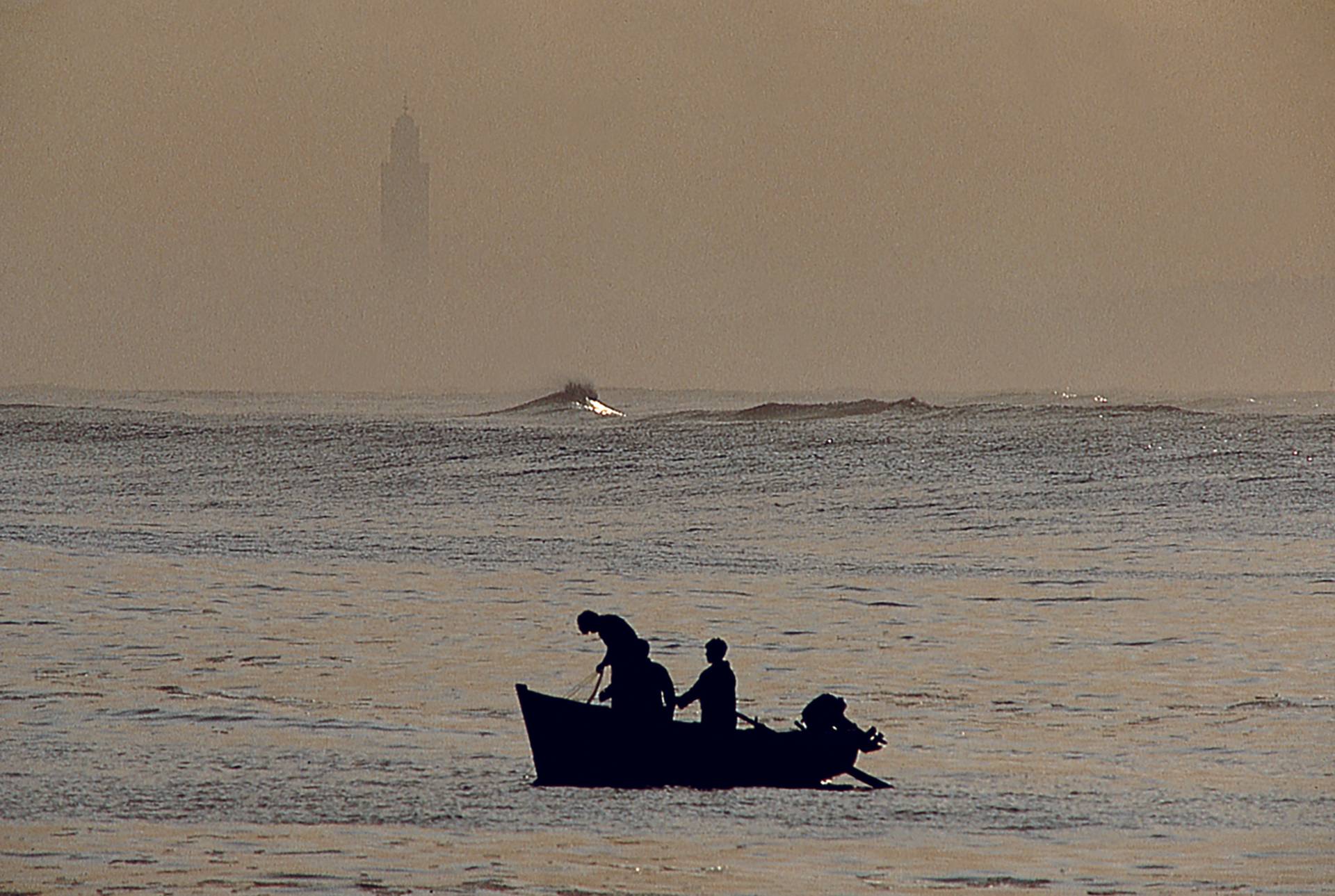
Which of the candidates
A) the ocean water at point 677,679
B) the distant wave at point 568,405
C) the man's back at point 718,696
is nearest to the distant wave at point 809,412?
the distant wave at point 568,405

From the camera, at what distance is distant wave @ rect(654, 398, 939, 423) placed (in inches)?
3435

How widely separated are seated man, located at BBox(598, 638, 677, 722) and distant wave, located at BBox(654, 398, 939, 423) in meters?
71.2

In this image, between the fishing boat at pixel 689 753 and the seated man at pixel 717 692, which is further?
the seated man at pixel 717 692

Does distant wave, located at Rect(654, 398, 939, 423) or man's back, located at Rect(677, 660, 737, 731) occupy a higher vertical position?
distant wave, located at Rect(654, 398, 939, 423)

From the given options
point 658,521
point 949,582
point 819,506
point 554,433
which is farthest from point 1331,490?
point 554,433

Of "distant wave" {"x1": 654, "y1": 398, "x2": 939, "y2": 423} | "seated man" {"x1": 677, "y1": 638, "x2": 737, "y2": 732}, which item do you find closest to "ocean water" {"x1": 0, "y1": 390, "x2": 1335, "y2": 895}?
"seated man" {"x1": 677, "y1": 638, "x2": 737, "y2": 732}

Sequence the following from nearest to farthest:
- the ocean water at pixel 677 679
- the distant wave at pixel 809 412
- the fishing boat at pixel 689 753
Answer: the ocean water at pixel 677 679
the fishing boat at pixel 689 753
the distant wave at pixel 809 412

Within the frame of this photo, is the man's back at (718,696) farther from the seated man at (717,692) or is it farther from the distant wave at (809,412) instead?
the distant wave at (809,412)

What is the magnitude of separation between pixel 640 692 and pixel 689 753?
21.4 inches

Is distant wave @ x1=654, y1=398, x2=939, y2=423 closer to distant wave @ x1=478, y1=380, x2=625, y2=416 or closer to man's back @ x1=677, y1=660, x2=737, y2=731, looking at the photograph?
distant wave @ x1=478, y1=380, x2=625, y2=416

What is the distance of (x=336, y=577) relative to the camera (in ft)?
86.5

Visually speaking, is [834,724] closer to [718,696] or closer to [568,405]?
[718,696]

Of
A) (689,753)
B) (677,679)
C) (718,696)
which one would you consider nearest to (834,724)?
(718,696)

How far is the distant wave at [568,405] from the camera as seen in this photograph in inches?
3866
